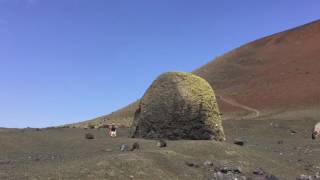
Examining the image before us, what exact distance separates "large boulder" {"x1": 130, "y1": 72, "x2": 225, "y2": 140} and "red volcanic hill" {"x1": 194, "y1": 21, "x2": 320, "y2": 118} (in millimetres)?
29401

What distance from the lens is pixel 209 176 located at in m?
12.1

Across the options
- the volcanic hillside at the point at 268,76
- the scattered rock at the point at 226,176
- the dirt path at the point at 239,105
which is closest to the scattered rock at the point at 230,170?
the scattered rock at the point at 226,176

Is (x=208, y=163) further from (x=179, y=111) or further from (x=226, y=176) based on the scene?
(x=179, y=111)

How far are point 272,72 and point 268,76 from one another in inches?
57.5

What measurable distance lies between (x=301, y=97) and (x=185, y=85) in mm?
33319


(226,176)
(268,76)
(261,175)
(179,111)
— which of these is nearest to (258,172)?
(261,175)

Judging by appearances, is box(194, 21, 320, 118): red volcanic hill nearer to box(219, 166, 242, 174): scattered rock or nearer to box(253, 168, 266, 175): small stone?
box(253, 168, 266, 175): small stone

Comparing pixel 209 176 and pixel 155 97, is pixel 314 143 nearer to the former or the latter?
pixel 155 97

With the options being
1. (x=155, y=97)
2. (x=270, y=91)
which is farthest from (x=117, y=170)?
(x=270, y=91)

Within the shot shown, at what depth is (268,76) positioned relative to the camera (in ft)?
203

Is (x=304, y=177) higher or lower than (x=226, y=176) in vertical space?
lower

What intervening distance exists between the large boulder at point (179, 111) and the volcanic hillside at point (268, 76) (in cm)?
2307

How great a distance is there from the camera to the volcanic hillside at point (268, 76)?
164 feet

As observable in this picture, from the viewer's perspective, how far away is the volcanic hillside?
49.9 meters
